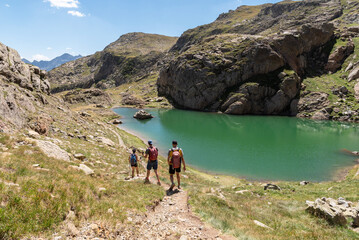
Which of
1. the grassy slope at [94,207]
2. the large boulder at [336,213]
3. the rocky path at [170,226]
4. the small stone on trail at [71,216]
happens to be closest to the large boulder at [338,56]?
the grassy slope at [94,207]

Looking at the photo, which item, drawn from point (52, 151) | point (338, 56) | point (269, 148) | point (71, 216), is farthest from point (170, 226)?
point (338, 56)

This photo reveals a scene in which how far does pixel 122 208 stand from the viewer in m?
9.88

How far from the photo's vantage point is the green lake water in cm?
3731

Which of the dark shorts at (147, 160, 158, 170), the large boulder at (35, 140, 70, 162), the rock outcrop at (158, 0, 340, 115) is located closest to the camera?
the large boulder at (35, 140, 70, 162)

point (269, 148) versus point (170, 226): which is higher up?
point (170, 226)

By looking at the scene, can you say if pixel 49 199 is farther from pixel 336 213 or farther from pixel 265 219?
pixel 336 213

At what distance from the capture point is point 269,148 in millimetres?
52062

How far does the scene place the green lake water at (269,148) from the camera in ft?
122

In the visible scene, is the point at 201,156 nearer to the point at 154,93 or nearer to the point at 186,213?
the point at 186,213

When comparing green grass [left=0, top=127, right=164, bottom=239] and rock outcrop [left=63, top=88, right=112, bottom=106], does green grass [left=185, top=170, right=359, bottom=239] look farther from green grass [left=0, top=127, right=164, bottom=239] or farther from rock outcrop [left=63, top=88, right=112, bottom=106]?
rock outcrop [left=63, top=88, right=112, bottom=106]

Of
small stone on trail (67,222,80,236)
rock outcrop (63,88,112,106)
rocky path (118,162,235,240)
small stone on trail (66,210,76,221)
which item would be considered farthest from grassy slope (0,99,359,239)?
rock outcrop (63,88,112,106)

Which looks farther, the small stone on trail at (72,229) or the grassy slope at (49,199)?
the small stone on trail at (72,229)

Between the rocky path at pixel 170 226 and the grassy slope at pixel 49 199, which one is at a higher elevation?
the grassy slope at pixel 49 199

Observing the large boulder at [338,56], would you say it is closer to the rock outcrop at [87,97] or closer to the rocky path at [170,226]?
the rock outcrop at [87,97]
